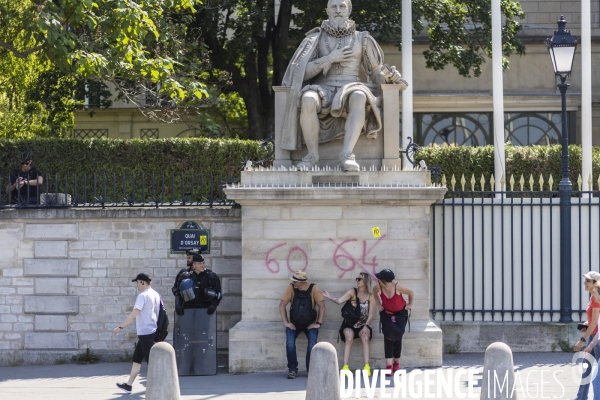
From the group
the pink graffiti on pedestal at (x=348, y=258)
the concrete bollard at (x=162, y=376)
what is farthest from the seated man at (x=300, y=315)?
the concrete bollard at (x=162, y=376)

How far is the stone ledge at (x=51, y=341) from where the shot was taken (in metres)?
13.6

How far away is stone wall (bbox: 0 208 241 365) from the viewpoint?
13.5 meters

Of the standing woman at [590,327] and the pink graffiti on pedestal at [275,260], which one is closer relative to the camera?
the standing woman at [590,327]

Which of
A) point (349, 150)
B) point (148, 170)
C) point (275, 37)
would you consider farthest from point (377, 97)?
point (275, 37)

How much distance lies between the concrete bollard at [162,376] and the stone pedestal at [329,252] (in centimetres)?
297

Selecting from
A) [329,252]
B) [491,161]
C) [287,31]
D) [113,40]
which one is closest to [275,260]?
[329,252]

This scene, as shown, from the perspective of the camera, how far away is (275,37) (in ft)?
71.5

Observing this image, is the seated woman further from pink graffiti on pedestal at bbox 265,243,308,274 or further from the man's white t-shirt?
the man's white t-shirt

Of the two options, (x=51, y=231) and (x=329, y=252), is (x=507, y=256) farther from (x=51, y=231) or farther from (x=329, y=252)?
(x=51, y=231)

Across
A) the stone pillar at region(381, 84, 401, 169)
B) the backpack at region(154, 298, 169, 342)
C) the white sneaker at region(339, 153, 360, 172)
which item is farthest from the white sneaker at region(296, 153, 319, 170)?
the backpack at region(154, 298, 169, 342)

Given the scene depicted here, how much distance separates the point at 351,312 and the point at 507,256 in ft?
8.95

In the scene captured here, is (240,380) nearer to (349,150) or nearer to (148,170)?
(349,150)

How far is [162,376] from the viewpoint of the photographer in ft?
31.2

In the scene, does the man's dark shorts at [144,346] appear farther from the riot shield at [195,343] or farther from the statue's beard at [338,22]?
the statue's beard at [338,22]
